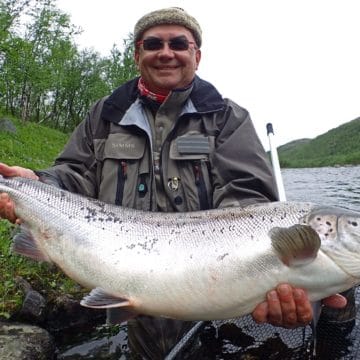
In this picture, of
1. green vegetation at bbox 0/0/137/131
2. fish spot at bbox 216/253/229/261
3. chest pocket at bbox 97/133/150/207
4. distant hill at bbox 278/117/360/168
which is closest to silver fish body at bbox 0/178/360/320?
fish spot at bbox 216/253/229/261

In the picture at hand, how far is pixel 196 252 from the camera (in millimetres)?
2979

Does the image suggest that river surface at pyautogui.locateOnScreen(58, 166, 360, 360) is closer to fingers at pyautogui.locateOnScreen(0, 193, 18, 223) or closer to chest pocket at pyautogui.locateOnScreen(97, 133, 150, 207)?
chest pocket at pyautogui.locateOnScreen(97, 133, 150, 207)

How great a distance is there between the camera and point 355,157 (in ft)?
178

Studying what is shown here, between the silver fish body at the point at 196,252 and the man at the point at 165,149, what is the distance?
1.50 ft

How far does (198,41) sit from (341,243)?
2.46m

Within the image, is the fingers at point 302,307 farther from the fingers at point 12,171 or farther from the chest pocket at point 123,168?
the fingers at point 12,171

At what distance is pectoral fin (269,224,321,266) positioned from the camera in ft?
8.77

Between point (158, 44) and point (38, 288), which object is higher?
point (158, 44)

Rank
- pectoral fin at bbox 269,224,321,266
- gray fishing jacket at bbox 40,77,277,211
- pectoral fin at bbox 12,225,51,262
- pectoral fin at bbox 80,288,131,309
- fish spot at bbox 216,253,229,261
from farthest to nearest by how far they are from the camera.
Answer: gray fishing jacket at bbox 40,77,277,211, pectoral fin at bbox 12,225,51,262, pectoral fin at bbox 80,288,131,309, fish spot at bbox 216,253,229,261, pectoral fin at bbox 269,224,321,266

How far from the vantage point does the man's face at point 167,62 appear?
13.2 ft

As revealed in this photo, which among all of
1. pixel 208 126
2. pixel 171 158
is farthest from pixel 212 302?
pixel 208 126

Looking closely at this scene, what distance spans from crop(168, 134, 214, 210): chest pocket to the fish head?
42.2 inches

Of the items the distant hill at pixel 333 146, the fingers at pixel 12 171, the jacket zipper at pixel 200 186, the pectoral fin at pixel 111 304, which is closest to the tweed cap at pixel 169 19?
the jacket zipper at pixel 200 186

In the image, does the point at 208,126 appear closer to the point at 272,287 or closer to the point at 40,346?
the point at 272,287
